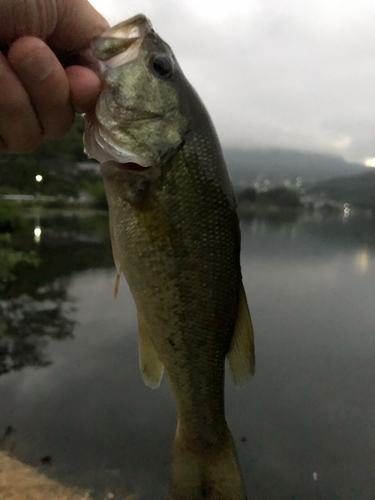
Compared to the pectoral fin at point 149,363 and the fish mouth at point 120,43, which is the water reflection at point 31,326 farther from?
the fish mouth at point 120,43

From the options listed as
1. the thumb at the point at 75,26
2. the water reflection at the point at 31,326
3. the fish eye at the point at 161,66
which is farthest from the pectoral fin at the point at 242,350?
the water reflection at the point at 31,326

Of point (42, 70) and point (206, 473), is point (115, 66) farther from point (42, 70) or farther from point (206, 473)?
point (206, 473)

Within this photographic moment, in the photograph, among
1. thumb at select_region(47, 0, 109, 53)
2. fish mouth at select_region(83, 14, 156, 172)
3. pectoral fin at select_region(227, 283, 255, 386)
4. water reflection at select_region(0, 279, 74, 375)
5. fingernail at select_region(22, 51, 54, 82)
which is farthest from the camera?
water reflection at select_region(0, 279, 74, 375)

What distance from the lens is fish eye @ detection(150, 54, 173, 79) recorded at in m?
1.70

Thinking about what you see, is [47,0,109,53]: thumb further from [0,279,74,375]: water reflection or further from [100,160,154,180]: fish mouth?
[0,279,74,375]: water reflection

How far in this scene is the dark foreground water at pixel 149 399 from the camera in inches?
206

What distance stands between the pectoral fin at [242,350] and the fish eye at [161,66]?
133 centimetres

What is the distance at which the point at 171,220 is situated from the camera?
5.62 ft

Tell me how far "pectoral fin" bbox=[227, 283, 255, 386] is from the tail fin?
460mm

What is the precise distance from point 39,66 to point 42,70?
2cm

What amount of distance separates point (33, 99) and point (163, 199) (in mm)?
792

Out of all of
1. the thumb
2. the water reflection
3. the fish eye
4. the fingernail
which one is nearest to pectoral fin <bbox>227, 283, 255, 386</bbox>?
the fish eye

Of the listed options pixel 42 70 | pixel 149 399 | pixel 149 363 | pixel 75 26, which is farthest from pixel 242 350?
pixel 149 399

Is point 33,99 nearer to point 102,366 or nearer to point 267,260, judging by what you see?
point 102,366
